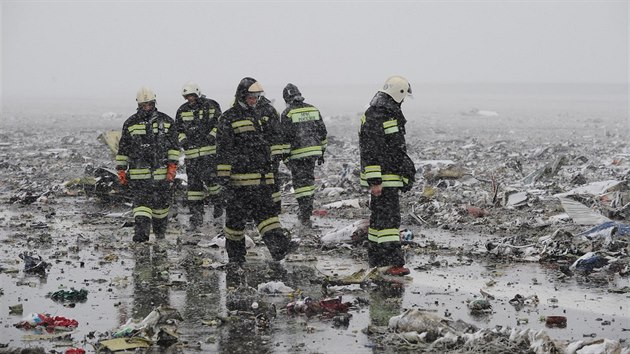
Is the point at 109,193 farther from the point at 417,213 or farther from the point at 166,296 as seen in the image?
the point at 166,296

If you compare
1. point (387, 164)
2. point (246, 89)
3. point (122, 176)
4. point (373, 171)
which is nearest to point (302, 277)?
point (373, 171)

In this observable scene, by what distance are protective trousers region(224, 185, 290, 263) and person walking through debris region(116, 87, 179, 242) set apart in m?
1.83

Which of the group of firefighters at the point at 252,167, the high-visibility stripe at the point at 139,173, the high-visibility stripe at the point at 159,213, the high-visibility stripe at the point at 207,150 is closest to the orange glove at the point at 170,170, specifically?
the group of firefighters at the point at 252,167

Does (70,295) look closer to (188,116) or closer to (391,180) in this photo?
(391,180)

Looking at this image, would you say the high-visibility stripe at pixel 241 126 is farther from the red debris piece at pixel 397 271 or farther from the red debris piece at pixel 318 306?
the red debris piece at pixel 318 306

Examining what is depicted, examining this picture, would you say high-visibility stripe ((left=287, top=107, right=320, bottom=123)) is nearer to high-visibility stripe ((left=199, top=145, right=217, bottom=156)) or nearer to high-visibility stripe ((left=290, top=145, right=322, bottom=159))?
high-visibility stripe ((left=290, top=145, right=322, bottom=159))

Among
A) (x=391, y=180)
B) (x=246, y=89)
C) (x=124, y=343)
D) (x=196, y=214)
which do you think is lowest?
(x=196, y=214)

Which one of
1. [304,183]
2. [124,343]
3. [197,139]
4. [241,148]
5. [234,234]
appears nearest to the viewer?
[124,343]

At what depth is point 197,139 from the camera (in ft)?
39.4

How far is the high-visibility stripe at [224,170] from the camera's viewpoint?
28.2ft

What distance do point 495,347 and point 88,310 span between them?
3.22 m

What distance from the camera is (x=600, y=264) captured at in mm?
8312

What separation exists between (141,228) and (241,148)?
7.27 ft

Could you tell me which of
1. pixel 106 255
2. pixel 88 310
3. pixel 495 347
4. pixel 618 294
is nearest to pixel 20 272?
pixel 106 255
